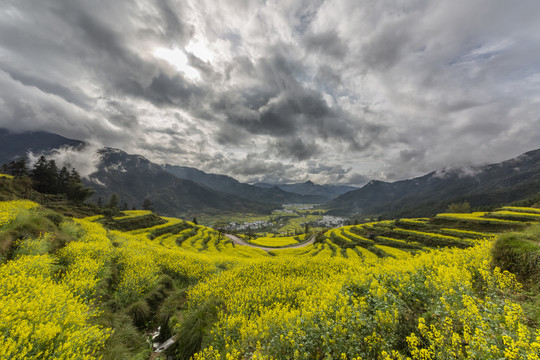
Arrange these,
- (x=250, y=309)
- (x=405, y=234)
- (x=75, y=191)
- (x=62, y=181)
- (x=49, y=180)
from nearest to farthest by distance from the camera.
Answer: (x=250, y=309) → (x=405, y=234) → (x=49, y=180) → (x=75, y=191) → (x=62, y=181)

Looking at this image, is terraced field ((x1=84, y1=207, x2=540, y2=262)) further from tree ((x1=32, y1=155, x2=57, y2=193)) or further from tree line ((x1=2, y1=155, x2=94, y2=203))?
tree ((x1=32, y1=155, x2=57, y2=193))

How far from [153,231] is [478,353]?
52405mm

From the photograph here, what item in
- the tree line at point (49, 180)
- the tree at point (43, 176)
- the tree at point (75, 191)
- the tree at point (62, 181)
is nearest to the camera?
the tree at point (43, 176)

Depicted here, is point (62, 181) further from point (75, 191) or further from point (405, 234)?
point (405, 234)

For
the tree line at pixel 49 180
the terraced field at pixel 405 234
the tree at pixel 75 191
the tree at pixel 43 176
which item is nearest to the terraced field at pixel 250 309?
the terraced field at pixel 405 234

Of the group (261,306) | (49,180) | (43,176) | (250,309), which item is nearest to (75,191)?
(49,180)

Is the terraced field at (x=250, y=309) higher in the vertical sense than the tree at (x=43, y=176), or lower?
lower

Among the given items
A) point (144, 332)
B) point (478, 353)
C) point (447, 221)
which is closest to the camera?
point (478, 353)

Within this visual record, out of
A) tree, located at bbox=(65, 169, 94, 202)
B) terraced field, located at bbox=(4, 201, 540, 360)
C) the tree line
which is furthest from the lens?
tree, located at bbox=(65, 169, 94, 202)

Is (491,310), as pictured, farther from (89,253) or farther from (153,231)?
(153,231)

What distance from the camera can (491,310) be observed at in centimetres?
415

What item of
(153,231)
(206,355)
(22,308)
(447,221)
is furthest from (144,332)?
(447,221)

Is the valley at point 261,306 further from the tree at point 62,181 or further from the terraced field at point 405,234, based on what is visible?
the tree at point 62,181

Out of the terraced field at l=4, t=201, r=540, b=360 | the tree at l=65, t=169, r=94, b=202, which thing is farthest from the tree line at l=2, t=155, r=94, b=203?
the terraced field at l=4, t=201, r=540, b=360
